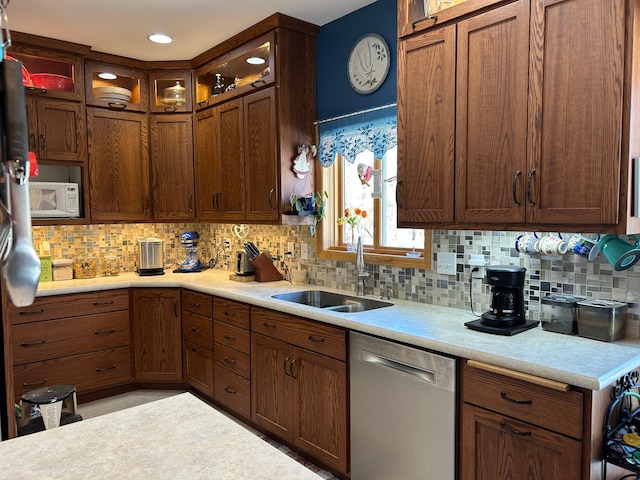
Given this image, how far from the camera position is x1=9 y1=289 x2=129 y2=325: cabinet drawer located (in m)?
3.28

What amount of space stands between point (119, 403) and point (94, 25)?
2700 mm

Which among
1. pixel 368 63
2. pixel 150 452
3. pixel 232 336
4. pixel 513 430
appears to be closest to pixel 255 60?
pixel 368 63

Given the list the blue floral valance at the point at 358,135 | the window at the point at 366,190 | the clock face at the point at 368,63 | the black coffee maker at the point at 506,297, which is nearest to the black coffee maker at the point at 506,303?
the black coffee maker at the point at 506,297

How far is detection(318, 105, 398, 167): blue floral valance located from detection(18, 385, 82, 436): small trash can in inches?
81.8

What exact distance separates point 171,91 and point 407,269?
2644 millimetres

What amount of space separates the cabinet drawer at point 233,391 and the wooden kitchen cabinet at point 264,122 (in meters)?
1.08

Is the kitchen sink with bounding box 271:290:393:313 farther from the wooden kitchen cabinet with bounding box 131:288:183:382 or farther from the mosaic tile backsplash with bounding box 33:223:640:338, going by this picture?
the wooden kitchen cabinet with bounding box 131:288:183:382

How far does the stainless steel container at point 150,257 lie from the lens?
4.10 m

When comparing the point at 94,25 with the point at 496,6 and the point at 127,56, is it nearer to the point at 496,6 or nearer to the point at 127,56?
the point at 127,56

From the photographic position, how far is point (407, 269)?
2.82 metres

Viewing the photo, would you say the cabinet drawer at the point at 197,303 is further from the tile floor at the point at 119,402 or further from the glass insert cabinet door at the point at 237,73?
the glass insert cabinet door at the point at 237,73

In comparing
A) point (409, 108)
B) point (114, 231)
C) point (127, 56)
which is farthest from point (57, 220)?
point (409, 108)

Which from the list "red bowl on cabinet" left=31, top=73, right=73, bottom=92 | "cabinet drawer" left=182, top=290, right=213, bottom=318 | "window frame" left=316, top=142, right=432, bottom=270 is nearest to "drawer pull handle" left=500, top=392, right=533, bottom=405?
"window frame" left=316, top=142, right=432, bottom=270

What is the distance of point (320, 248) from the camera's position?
3383 mm
